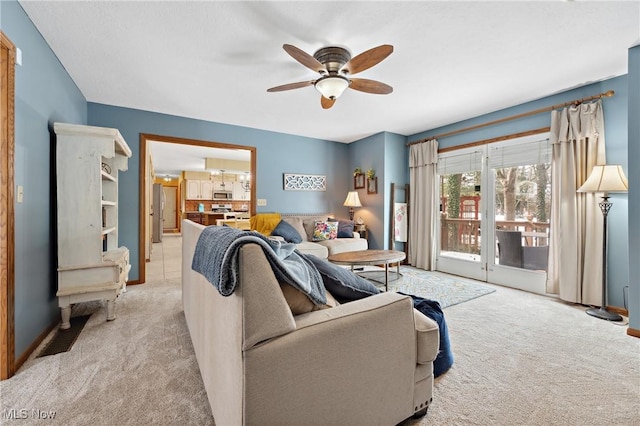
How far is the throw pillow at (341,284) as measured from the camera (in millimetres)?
1402

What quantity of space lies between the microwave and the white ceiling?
262 inches

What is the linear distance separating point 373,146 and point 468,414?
4458mm

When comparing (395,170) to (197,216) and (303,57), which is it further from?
(197,216)

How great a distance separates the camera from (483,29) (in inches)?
83.0

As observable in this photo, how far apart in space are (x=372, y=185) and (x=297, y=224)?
1.62m

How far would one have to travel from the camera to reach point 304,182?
209 inches

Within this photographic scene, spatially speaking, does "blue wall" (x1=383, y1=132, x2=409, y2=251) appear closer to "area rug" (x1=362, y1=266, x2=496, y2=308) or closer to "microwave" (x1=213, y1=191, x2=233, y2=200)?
"area rug" (x1=362, y1=266, x2=496, y2=308)

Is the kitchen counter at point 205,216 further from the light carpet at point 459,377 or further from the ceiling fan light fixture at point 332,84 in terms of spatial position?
the ceiling fan light fixture at point 332,84

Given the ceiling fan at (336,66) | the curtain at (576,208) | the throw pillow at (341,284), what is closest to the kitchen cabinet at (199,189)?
the ceiling fan at (336,66)

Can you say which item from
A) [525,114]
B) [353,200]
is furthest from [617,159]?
[353,200]

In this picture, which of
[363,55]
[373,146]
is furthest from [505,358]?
[373,146]

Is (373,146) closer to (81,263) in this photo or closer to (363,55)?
(363,55)

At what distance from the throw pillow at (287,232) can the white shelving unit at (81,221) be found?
224 cm

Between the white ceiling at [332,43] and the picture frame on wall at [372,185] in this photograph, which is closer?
the white ceiling at [332,43]
